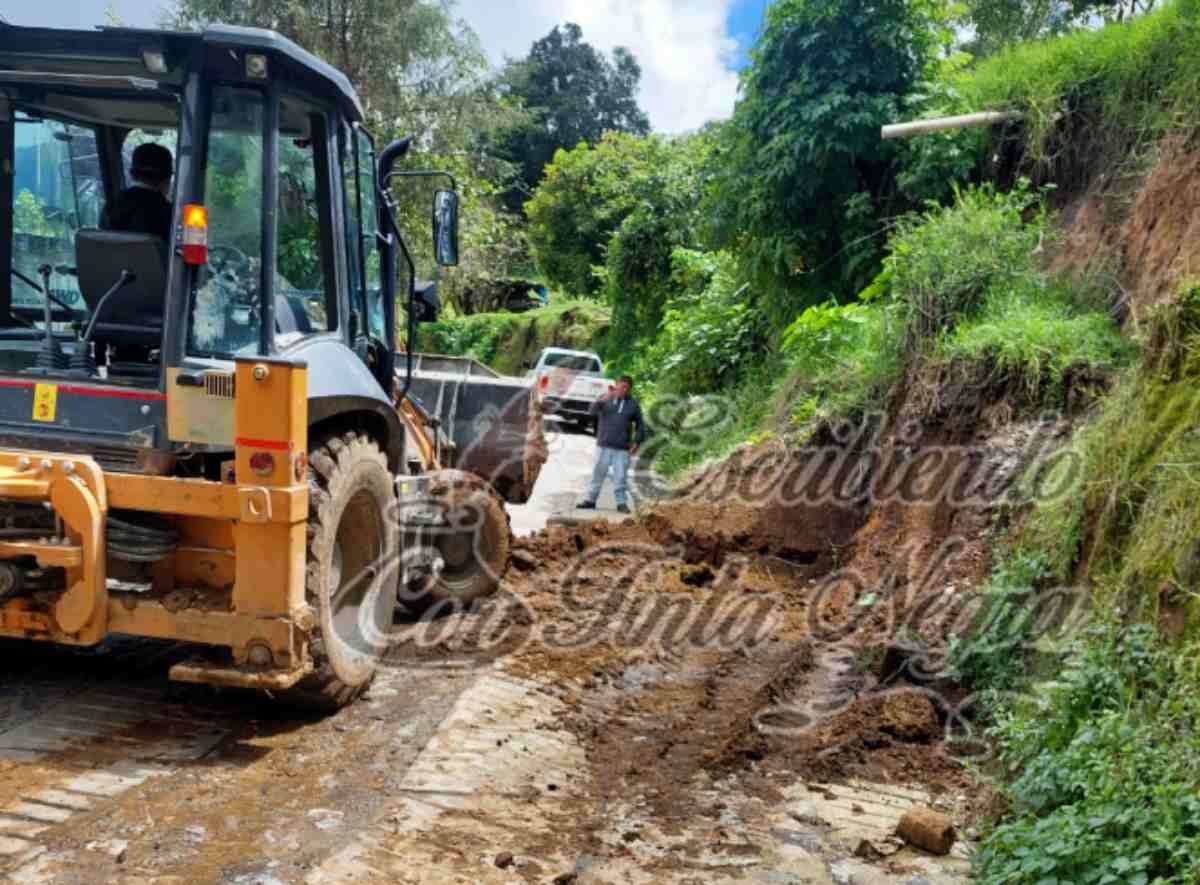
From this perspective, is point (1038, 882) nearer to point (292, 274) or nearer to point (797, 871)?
point (797, 871)

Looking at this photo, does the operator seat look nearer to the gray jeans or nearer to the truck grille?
the truck grille

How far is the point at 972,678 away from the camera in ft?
19.3

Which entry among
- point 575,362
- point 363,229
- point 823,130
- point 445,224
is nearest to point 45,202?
point 363,229

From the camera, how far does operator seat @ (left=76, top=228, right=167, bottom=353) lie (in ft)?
16.2

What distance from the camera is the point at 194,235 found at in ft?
15.4

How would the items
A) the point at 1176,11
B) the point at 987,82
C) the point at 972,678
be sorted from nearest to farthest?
the point at 972,678 < the point at 1176,11 < the point at 987,82

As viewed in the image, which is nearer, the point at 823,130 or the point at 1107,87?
the point at 1107,87

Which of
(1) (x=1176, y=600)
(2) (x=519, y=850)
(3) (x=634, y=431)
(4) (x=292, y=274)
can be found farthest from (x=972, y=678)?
(3) (x=634, y=431)

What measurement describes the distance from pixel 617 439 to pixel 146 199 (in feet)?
28.1

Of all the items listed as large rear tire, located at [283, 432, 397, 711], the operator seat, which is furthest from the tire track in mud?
the operator seat

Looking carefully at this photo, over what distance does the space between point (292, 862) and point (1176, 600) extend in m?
3.49

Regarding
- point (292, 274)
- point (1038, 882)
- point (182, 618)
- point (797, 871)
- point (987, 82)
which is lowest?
point (797, 871)

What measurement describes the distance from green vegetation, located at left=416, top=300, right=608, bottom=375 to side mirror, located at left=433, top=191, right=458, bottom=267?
2312 cm

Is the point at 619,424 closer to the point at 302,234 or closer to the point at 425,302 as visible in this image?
the point at 425,302
